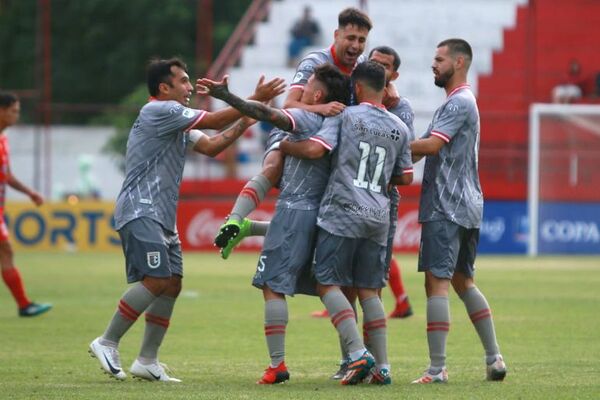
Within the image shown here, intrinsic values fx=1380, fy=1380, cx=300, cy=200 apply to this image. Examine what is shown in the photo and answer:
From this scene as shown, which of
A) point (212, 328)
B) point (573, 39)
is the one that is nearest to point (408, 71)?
point (573, 39)

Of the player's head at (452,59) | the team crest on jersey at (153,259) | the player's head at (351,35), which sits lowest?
the team crest on jersey at (153,259)

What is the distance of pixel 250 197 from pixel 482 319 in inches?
74.2

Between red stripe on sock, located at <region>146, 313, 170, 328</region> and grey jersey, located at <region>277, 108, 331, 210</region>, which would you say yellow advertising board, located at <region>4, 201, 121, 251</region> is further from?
grey jersey, located at <region>277, 108, 331, 210</region>

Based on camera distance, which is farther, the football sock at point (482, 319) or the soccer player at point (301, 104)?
the football sock at point (482, 319)

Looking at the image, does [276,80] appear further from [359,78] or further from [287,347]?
[287,347]

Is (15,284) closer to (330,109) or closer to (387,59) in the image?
(387,59)

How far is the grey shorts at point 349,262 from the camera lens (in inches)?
370

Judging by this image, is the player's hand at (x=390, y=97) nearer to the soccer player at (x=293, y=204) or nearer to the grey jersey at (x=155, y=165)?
the soccer player at (x=293, y=204)

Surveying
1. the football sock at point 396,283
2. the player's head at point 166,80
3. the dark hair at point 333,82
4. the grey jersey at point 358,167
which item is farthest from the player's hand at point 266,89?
the football sock at point 396,283

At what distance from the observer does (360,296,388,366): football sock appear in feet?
31.2

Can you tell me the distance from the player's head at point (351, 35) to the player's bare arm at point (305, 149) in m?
1.01

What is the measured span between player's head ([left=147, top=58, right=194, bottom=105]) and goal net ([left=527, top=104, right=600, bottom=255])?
773 inches

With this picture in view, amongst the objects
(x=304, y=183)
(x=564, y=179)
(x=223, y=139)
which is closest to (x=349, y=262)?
(x=304, y=183)

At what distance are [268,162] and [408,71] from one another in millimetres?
26088
